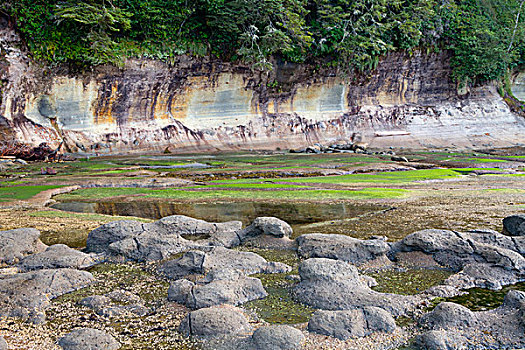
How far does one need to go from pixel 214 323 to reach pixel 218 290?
815 mm

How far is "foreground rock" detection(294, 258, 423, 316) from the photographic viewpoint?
4935mm

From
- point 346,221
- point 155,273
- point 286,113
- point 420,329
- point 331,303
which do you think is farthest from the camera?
point 286,113

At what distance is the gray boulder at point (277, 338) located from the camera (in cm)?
389

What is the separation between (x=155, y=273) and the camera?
638 cm

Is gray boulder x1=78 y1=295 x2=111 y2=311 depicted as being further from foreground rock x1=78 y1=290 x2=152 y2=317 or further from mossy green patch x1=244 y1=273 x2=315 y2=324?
mossy green patch x1=244 y1=273 x2=315 y2=324

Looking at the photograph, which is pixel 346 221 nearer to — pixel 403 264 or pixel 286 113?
pixel 403 264

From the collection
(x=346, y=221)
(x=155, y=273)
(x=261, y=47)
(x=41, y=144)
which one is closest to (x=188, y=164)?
(x=41, y=144)

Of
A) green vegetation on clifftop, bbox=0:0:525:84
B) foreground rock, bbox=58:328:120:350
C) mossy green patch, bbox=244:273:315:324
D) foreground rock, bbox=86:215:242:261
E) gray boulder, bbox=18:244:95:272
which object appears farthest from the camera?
green vegetation on clifftop, bbox=0:0:525:84

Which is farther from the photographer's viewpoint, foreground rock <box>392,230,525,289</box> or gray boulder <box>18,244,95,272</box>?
gray boulder <box>18,244,95,272</box>

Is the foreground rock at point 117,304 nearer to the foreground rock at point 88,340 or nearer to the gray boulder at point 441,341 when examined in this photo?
the foreground rock at point 88,340

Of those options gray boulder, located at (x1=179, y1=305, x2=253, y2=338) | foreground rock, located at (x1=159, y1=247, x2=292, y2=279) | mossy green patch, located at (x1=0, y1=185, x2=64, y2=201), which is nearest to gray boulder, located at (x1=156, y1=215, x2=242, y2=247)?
foreground rock, located at (x1=159, y1=247, x2=292, y2=279)

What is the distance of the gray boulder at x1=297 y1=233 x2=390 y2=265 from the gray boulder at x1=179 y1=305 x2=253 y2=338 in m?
2.61

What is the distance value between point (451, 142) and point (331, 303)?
121 ft

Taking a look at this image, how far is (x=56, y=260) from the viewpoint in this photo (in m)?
6.63
